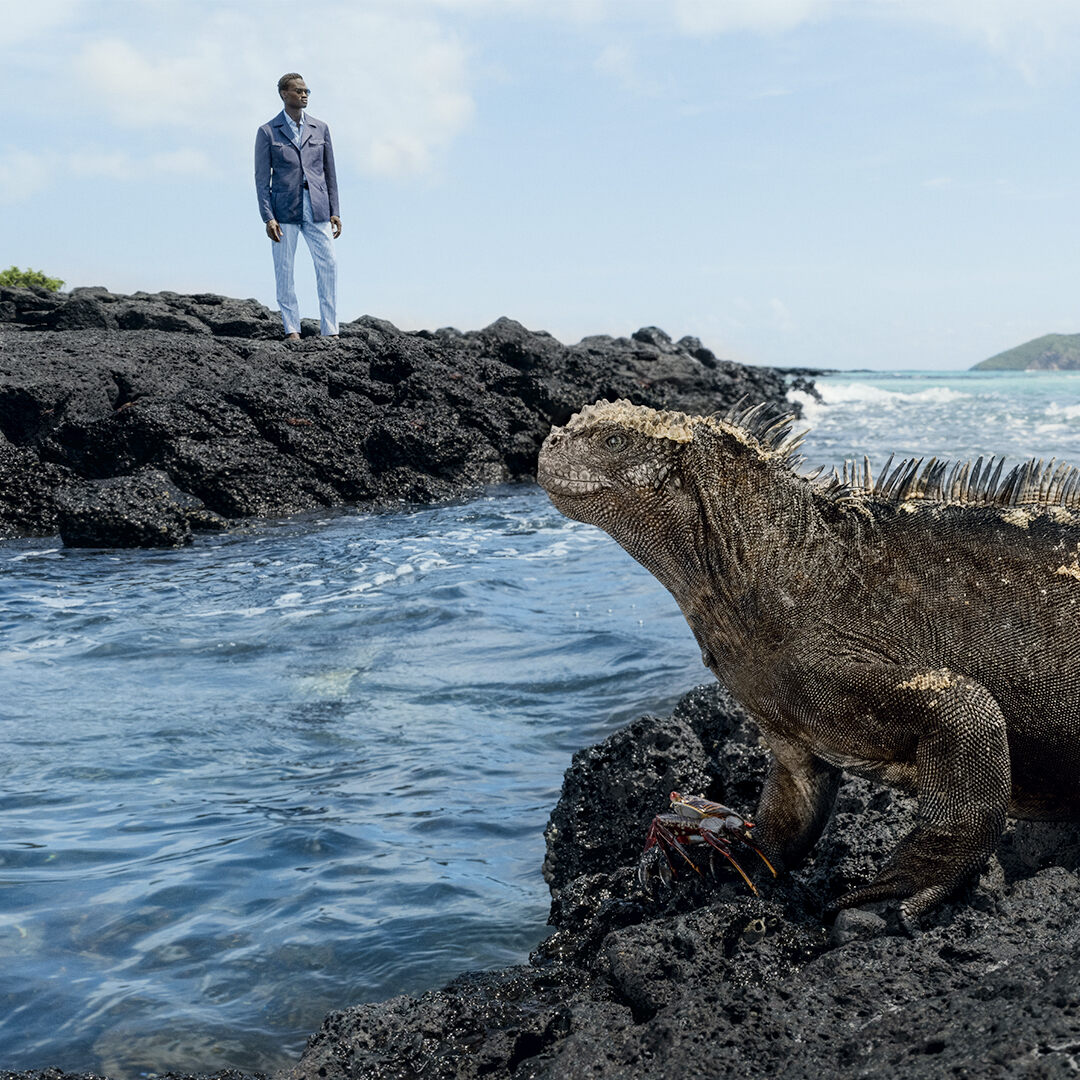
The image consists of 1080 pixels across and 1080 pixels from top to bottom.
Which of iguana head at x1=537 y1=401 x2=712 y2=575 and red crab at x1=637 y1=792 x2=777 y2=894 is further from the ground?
iguana head at x1=537 y1=401 x2=712 y2=575

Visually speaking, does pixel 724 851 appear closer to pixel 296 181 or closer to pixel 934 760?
pixel 934 760

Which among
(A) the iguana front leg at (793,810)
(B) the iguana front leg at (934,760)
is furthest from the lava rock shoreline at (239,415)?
(B) the iguana front leg at (934,760)

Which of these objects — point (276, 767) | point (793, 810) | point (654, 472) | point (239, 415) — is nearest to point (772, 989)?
point (793, 810)

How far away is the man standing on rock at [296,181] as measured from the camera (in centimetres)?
1497

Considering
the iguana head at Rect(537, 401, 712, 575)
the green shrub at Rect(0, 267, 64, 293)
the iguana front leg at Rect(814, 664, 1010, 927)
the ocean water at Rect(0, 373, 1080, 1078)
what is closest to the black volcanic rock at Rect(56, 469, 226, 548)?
the ocean water at Rect(0, 373, 1080, 1078)

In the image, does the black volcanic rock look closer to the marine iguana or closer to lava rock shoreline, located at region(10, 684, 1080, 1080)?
lava rock shoreline, located at region(10, 684, 1080, 1080)

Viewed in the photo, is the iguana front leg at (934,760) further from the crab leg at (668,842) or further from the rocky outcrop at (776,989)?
the crab leg at (668,842)

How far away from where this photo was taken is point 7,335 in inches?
689

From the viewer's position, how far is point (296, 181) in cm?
1511

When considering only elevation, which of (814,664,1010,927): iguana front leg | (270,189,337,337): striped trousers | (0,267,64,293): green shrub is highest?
(0,267,64,293): green shrub

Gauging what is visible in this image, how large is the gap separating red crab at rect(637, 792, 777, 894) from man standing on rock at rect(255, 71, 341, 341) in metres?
13.4

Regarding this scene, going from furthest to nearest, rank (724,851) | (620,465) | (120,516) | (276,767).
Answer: (120,516)
(276,767)
(724,851)
(620,465)

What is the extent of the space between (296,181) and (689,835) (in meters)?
13.6

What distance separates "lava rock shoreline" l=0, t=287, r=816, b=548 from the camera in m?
14.3
